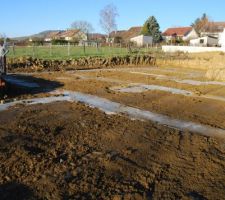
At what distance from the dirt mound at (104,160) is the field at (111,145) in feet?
0.05

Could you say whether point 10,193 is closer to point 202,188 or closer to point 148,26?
point 202,188

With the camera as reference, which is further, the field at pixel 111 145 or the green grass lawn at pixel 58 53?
the green grass lawn at pixel 58 53

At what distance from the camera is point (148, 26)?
63969mm

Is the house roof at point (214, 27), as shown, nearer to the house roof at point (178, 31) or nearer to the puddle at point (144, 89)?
the house roof at point (178, 31)

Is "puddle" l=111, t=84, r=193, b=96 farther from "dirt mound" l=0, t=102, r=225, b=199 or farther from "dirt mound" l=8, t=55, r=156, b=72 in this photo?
"dirt mound" l=8, t=55, r=156, b=72

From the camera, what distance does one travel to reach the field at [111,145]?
4.72 m

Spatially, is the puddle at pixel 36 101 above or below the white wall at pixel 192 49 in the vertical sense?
below

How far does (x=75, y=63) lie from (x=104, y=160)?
17.3m

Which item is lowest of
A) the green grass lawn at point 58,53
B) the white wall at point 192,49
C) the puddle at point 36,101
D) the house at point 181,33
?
the puddle at point 36,101

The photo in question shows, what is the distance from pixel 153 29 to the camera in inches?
2480

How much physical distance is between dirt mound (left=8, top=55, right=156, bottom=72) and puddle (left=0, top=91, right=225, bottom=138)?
Result: 8.24m

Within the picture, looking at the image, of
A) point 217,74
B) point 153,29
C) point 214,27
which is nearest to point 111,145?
point 217,74

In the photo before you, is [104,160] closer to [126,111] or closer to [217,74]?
[126,111]

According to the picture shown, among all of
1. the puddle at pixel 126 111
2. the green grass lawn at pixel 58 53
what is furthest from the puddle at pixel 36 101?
the green grass lawn at pixel 58 53
